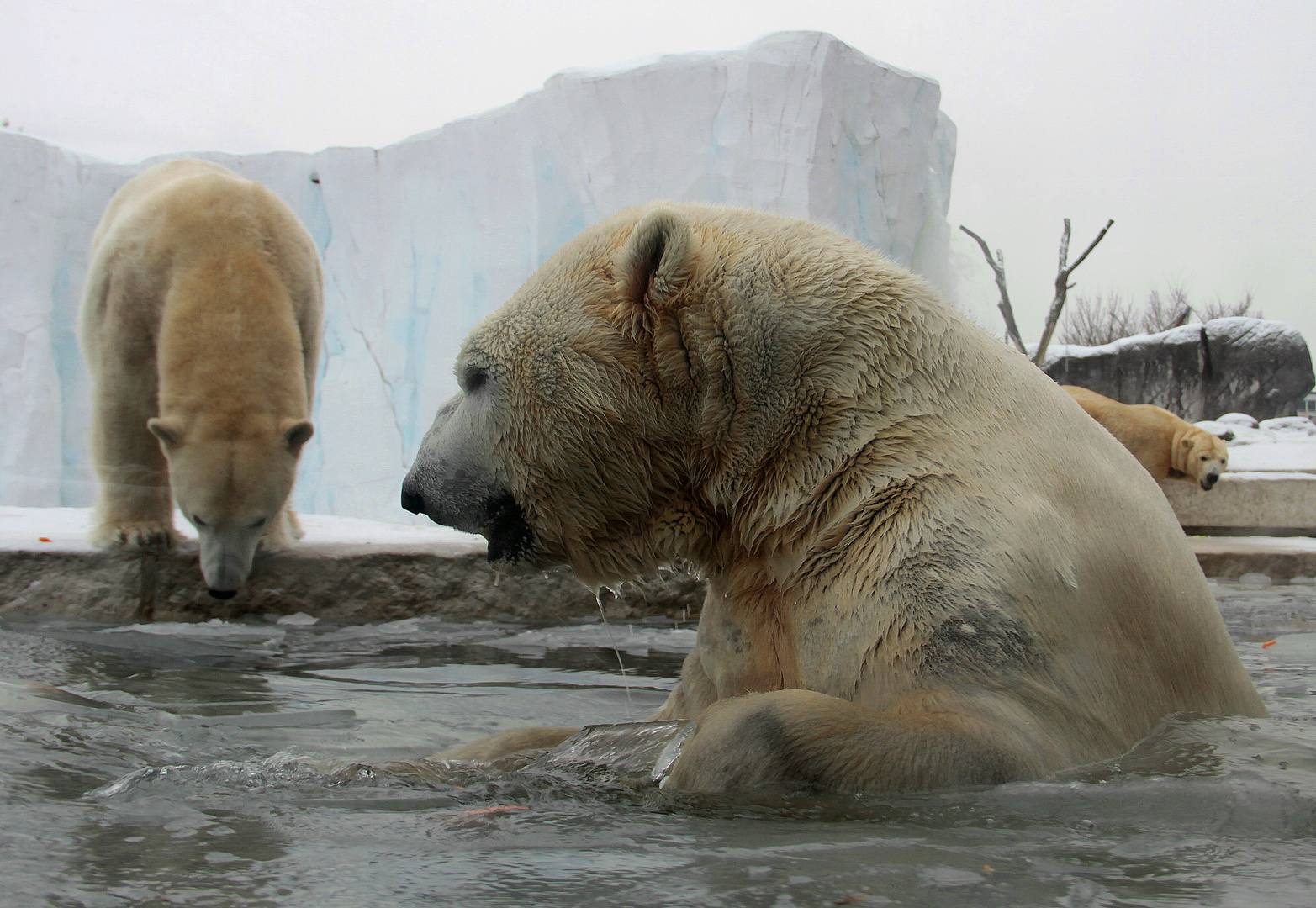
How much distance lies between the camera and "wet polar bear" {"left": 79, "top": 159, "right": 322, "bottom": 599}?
4.64 meters

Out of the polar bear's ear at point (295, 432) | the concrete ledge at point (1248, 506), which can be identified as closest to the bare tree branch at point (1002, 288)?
the concrete ledge at point (1248, 506)

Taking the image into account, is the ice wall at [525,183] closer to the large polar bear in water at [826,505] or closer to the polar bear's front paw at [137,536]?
the polar bear's front paw at [137,536]

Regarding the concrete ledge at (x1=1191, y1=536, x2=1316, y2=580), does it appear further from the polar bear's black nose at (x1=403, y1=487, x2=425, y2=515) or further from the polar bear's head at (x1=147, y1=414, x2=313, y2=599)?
the polar bear's black nose at (x1=403, y1=487, x2=425, y2=515)

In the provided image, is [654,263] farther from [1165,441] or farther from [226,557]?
[1165,441]

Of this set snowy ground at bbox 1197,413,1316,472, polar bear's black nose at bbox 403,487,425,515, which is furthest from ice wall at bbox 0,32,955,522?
polar bear's black nose at bbox 403,487,425,515

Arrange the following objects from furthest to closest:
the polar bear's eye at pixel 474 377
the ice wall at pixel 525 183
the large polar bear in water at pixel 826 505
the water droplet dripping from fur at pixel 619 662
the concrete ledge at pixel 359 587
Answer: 1. the ice wall at pixel 525 183
2. the concrete ledge at pixel 359 587
3. the water droplet dripping from fur at pixel 619 662
4. the polar bear's eye at pixel 474 377
5. the large polar bear in water at pixel 826 505

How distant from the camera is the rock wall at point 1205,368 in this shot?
54.3 feet

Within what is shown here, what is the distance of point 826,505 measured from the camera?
5.04ft

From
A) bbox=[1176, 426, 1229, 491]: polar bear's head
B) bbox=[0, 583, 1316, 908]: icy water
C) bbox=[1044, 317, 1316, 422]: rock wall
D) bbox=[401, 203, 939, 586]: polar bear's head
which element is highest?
bbox=[1044, 317, 1316, 422]: rock wall

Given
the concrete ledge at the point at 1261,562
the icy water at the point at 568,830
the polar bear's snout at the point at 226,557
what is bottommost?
the concrete ledge at the point at 1261,562

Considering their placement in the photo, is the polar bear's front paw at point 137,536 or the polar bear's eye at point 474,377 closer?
the polar bear's eye at point 474,377

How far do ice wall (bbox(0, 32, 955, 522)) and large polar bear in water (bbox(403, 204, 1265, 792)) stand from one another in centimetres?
1115

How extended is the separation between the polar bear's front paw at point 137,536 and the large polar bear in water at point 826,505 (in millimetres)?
3218

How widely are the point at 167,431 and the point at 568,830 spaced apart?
4.11 m
